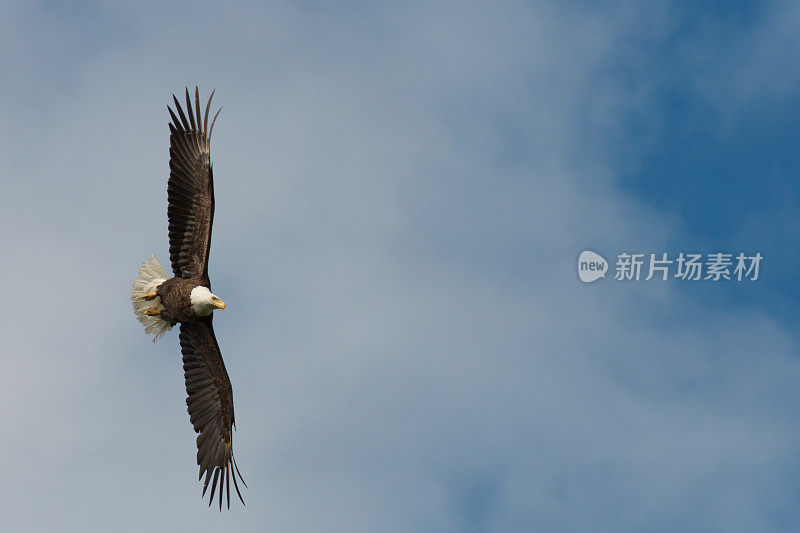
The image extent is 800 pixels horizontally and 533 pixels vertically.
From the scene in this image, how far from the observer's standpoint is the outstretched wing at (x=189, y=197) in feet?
62.1

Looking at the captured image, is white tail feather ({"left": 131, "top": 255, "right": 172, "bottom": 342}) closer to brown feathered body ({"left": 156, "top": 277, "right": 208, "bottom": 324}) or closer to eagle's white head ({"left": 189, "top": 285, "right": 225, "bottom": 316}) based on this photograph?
brown feathered body ({"left": 156, "top": 277, "right": 208, "bottom": 324})

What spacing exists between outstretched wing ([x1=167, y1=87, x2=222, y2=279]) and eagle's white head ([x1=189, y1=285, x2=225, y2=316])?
28 cm

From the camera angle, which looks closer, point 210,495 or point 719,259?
point 210,495

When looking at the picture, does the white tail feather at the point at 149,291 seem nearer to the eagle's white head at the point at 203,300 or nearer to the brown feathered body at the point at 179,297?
the brown feathered body at the point at 179,297

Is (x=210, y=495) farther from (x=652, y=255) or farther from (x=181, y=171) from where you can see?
(x=652, y=255)

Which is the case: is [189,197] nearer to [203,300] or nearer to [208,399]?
[203,300]

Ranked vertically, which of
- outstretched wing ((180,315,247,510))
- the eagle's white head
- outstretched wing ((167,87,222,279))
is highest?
outstretched wing ((167,87,222,279))

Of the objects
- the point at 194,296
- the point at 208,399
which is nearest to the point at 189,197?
the point at 194,296

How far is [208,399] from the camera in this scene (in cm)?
1988

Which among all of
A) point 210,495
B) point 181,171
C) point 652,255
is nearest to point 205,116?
point 181,171

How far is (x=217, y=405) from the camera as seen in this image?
65.3ft

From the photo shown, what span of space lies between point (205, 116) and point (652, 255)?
25.2 feet

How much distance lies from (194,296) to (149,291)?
116 centimetres

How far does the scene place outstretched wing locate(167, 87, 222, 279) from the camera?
1894 cm
